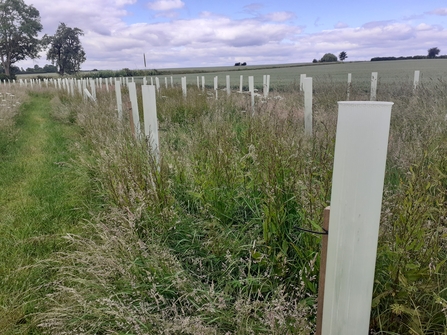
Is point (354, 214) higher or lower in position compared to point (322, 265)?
higher

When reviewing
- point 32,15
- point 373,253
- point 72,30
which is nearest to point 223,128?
point 373,253

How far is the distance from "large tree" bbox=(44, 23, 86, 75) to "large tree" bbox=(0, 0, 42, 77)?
25.1ft

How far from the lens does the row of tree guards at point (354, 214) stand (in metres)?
1.02

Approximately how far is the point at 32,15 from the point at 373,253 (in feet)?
262

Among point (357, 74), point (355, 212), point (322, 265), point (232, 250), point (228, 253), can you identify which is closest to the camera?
point (355, 212)

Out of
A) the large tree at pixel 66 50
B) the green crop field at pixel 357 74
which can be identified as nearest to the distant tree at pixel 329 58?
the green crop field at pixel 357 74

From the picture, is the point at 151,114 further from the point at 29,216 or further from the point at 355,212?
the point at 355,212

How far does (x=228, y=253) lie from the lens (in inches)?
86.3

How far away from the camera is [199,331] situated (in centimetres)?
167

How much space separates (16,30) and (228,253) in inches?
3051

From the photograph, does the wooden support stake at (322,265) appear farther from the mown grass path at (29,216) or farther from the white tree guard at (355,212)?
the mown grass path at (29,216)

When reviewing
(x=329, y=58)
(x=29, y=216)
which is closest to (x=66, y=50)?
(x=329, y=58)

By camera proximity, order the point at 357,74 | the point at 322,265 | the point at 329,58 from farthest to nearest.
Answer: the point at 329,58, the point at 357,74, the point at 322,265

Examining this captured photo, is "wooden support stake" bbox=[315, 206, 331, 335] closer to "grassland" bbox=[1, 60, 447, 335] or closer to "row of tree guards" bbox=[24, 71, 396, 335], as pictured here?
"row of tree guards" bbox=[24, 71, 396, 335]
